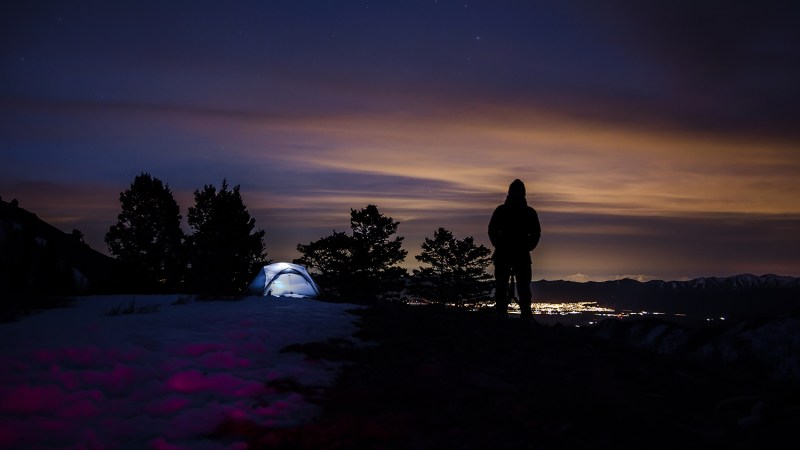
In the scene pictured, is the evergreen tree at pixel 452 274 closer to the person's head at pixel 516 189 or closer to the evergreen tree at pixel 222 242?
the evergreen tree at pixel 222 242

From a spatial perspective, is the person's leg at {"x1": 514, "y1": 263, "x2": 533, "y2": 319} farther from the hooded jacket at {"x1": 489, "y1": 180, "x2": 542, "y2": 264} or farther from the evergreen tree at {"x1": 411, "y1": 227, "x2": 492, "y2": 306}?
the evergreen tree at {"x1": 411, "y1": 227, "x2": 492, "y2": 306}

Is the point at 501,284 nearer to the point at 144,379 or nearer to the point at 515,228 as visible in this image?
the point at 515,228

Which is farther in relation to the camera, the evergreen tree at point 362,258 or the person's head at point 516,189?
the evergreen tree at point 362,258

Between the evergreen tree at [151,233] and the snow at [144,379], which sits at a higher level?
the evergreen tree at [151,233]

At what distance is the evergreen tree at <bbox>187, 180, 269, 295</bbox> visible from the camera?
4234 cm

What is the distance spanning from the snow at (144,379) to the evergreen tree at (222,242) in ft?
112

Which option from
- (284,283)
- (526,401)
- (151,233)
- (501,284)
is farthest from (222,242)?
(526,401)

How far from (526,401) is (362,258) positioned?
4082 centimetres

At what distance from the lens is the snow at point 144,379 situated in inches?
190

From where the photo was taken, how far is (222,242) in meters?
43.4

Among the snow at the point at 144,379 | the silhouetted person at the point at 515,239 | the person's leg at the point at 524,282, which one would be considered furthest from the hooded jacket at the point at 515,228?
the snow at the point at 144,379

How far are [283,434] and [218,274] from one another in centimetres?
3918

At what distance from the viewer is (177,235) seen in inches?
1697

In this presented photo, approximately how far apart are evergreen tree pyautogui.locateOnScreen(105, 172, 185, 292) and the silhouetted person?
3399 centimetres
